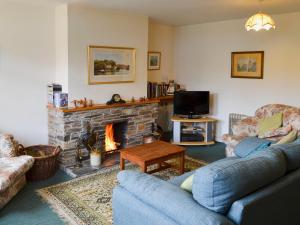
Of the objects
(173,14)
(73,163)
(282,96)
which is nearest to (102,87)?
(73,163)

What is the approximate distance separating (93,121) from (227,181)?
10.7ft

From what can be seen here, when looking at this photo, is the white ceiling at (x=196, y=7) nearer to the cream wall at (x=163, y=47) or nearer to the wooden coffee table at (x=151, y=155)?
the cream wall at (x=163, y=47)

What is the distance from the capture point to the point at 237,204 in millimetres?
1833

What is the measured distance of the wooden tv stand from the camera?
588 centimetres

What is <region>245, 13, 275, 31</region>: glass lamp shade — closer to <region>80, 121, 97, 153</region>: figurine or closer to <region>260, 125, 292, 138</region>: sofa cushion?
<region>260, 125, 292, 138</region>: sofa cushion

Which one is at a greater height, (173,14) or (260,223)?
(173,14)

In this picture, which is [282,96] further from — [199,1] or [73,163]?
[73,163]

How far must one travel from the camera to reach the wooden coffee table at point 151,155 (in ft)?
12.4

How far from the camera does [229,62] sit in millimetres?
5812

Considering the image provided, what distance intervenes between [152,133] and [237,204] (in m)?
3.89

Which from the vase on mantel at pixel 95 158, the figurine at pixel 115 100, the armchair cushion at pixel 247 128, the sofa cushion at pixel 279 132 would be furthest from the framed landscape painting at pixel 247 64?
the vase on mantel at pixel 95 158

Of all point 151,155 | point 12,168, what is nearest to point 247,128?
point 151,155

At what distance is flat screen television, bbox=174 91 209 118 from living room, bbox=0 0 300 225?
0.07 feet

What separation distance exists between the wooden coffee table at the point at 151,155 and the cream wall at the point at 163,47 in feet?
7.99
